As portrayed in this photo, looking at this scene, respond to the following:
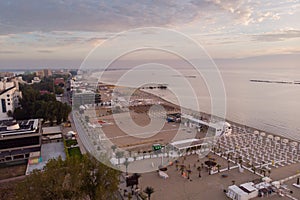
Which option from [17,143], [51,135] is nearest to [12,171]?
[17,143]

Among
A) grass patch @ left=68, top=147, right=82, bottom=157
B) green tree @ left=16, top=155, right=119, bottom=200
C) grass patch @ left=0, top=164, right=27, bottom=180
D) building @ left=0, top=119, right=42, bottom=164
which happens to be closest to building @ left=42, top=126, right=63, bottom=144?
grass patch @ left=68, top=147, right=82, bottom=157

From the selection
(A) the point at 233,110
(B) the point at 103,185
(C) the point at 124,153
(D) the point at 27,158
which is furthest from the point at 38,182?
(A) the point at 233,110

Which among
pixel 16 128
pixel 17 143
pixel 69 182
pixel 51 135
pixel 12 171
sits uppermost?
pixel 69 182

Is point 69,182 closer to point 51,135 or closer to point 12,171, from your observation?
point 12,171

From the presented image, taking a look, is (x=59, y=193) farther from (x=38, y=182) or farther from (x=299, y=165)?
(x=299, y=165)

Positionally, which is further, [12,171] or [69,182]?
[12,171]

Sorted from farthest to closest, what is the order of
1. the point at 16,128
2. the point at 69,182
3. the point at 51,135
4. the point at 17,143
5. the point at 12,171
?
the point at 51,135, the point at 16,128, the point at 17,143, the point at 12,171, the point at 69,182

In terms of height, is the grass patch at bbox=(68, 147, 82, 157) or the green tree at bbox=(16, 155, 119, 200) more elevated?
the green tree at bbox=(16, 155, 119, 200)

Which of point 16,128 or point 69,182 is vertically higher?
point 69,182

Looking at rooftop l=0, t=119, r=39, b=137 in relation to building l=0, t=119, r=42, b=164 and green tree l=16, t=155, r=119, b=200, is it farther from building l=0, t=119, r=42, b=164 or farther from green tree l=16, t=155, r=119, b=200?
green tree l=16, t=155, r=119, b=200

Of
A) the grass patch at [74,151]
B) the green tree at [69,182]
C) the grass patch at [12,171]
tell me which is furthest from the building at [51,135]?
the green tree at [69,182]

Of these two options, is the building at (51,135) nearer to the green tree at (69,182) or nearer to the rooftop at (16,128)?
the rooftop at (16,128)
